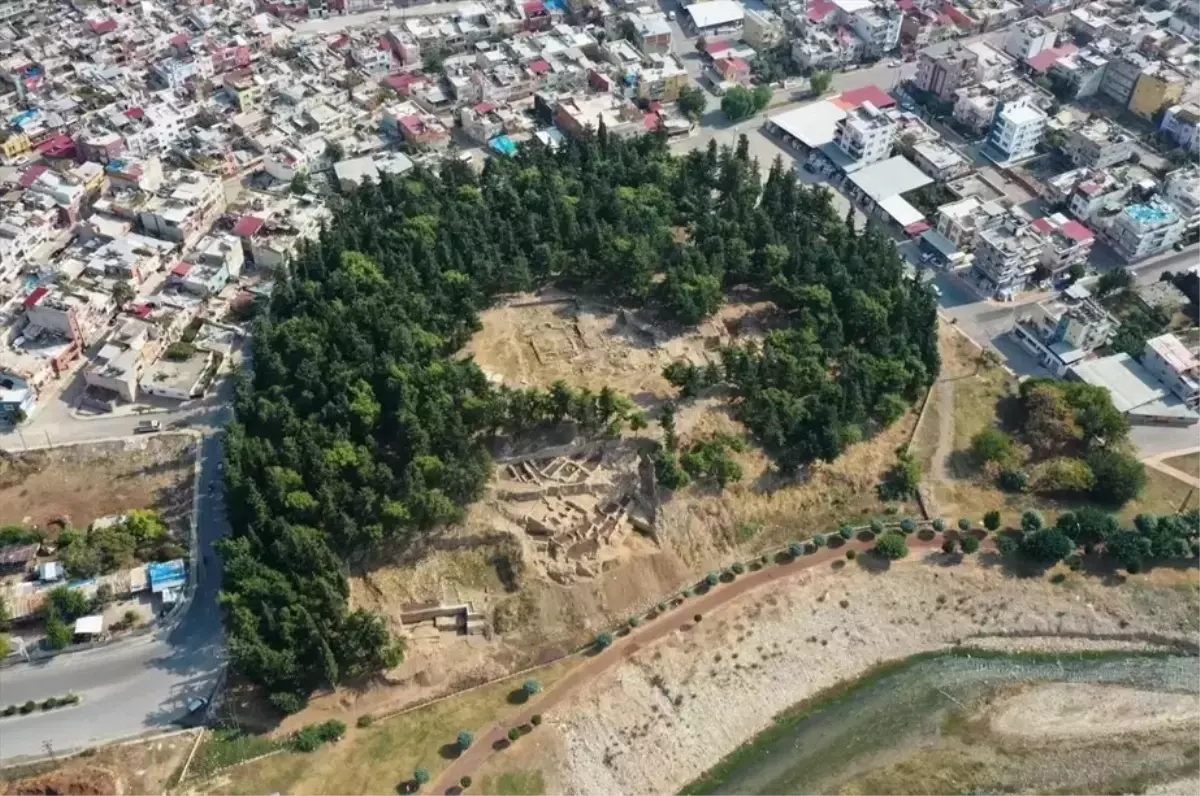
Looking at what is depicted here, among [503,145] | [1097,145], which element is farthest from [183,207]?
[1097,145]

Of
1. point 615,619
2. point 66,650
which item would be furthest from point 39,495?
point 615,619

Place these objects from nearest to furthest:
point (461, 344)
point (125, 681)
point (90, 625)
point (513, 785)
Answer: point (513, 785) → point (125, 681) → point (90, 625) → point (461, 344)

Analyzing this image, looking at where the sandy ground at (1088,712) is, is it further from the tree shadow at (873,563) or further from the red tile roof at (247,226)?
the red tile roof at (247,226)

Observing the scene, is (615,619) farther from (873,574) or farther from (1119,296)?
(1119,296)

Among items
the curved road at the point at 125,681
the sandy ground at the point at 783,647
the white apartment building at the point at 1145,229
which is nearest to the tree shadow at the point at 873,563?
the sandy ground at the point at 783,647

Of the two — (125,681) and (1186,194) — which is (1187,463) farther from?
(125,681)

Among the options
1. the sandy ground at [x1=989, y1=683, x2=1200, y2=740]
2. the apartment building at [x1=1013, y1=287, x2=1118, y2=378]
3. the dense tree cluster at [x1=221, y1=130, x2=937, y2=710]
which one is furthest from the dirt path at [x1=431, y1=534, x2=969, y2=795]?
the apartment building at [x1=1013, y1=287, x2=1118, y2=378]
